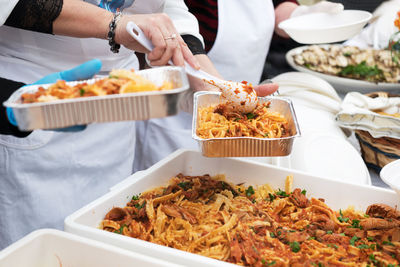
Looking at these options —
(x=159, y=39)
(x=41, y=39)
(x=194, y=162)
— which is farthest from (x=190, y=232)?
(x=41, y=39)

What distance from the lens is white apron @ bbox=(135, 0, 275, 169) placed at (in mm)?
2105

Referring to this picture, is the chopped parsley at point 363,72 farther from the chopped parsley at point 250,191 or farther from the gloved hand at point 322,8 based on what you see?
the chopped parsley at point 250,191

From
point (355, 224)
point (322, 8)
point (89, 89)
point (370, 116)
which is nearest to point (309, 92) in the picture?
point (370, 116)

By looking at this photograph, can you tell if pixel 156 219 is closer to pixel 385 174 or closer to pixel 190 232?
pixel 190 232

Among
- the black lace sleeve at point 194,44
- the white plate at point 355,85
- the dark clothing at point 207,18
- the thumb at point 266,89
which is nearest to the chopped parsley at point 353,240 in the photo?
the thumb at point 266,89

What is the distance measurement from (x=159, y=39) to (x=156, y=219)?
0.50 meters

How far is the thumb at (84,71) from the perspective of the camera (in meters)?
0.88

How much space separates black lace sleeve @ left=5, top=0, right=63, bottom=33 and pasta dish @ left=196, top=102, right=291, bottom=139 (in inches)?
19.7

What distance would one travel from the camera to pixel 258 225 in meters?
1.10

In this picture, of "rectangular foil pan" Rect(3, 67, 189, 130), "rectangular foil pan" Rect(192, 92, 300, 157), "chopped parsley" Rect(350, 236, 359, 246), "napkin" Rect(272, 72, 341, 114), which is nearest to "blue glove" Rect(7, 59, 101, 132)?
"rectangular foil pan" Rect(3, 67, 189, 130)

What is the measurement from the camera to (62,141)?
149 cm

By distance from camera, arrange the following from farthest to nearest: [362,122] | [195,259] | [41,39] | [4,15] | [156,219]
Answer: [362,122] < [41,39] < [156,219] < [4,15] < [195,259]

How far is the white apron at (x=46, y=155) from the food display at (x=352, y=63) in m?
1.32

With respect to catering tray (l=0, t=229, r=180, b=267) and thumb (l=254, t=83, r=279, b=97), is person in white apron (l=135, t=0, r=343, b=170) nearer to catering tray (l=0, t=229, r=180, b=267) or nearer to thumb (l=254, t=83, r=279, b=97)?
thumb (l=254, t=83, r=279, b=97)
